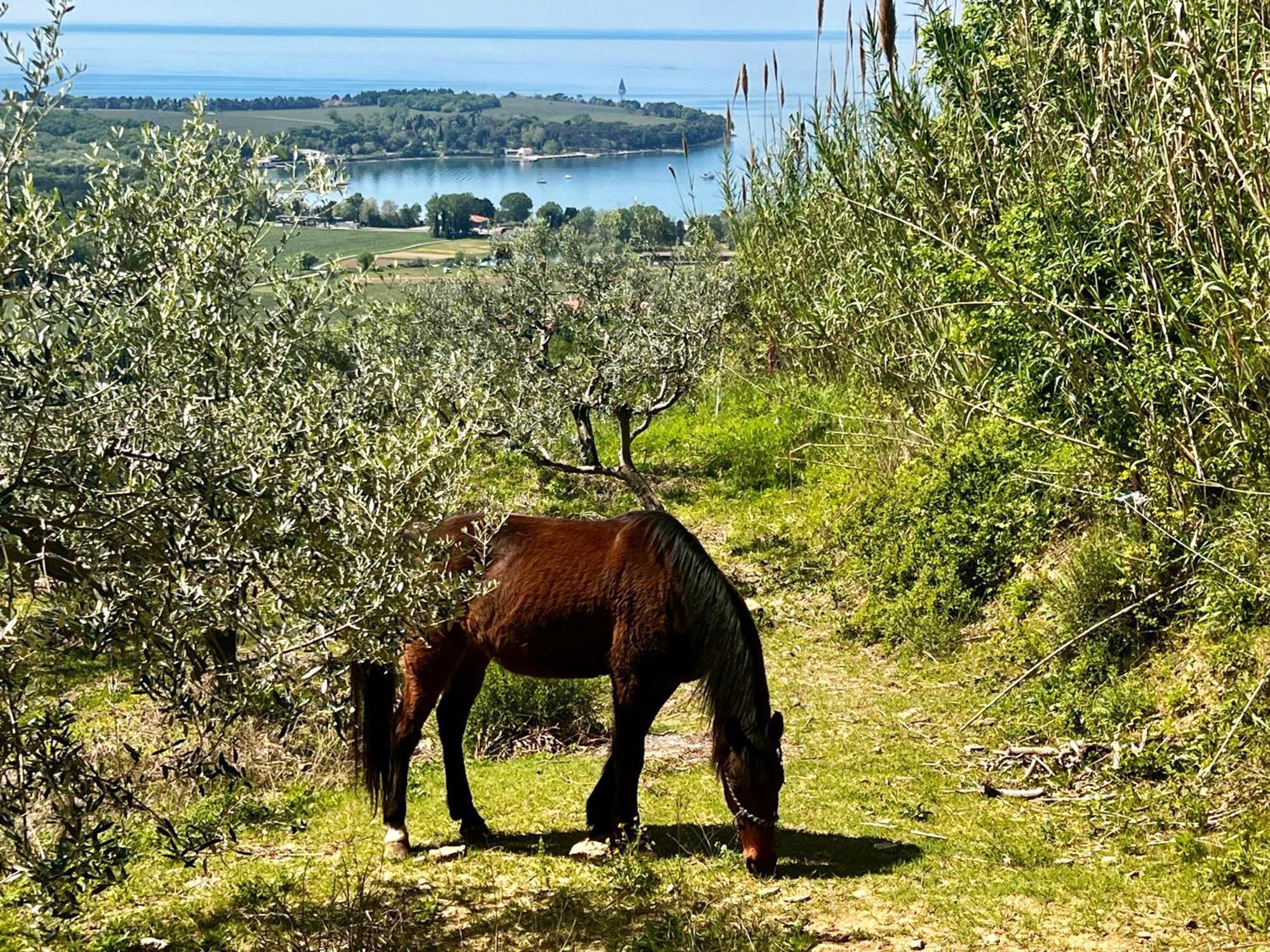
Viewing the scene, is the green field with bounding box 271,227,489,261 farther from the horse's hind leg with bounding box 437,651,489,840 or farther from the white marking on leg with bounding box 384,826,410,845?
the white marking on leg with bounding box 384,826,410,845

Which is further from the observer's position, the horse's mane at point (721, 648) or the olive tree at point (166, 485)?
the horse's mane at point (721, 648)

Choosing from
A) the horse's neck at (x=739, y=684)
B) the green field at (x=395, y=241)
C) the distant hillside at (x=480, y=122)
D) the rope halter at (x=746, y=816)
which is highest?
the distant hillside at (x=480, y=122)

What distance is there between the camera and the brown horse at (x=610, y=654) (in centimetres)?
538

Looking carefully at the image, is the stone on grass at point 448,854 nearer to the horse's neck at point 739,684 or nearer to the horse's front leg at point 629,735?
the horse's front leg at point 629,735

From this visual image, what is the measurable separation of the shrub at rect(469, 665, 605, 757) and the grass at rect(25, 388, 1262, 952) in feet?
0.76

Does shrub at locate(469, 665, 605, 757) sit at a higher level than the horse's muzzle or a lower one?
lower

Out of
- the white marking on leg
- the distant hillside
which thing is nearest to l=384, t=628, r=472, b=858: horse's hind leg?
the white marking on leg

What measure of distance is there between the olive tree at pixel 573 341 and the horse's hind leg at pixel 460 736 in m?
4.76

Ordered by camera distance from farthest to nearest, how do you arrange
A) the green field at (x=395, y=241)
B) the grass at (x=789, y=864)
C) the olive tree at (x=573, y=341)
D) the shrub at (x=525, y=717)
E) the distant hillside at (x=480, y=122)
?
the distant hillside at (x=480, y=122), the green field at (x=395, y=241), the olive tree at (x=573, y=341), the shrub at (x=525, y=717), the grass at (x=789, y=864)

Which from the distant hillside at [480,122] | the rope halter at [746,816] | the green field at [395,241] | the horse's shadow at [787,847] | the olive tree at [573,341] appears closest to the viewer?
the rope halter at [746,816]

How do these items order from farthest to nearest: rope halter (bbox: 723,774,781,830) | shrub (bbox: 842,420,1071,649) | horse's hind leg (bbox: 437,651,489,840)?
1. shrub (bbox: 842,420,1071,649)
2. horse's hind leg (bbox: 437,651,489,840)
3. rope halter (bbox: 723,774,781,830)

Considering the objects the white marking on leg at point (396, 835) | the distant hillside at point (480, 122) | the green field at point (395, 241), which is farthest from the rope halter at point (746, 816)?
the distant hillside at point (480, 122)

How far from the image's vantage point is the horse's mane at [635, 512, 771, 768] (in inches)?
212

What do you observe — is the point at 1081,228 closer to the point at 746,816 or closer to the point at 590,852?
the point at 746,816
